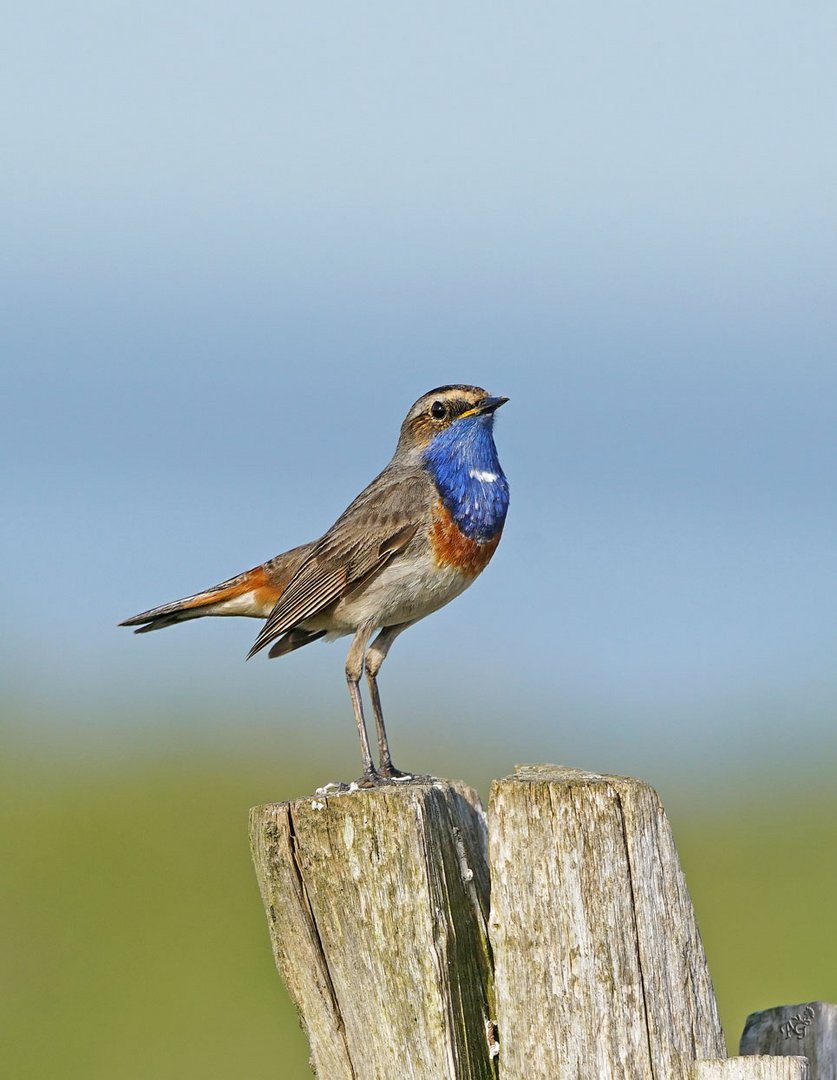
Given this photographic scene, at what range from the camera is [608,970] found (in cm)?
458

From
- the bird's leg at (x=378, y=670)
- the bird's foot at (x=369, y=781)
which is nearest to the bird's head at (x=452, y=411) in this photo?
the bird's leg at (x=378, y=670)

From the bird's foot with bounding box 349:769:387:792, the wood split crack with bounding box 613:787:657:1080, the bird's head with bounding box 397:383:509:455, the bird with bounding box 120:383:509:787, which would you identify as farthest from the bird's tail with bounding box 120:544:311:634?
the wood split crack with bounding box 613:787:657:1080

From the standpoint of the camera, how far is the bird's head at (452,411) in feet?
28.0

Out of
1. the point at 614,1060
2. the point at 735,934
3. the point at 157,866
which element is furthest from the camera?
the point at 157,866

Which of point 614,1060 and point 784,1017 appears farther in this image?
point 784,1017

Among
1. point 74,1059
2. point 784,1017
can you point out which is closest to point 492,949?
point 784,1017

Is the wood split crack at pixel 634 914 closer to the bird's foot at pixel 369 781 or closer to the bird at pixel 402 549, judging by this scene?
the bird's foot at pixel 369 781

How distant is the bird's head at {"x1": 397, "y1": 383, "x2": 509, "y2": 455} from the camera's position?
336 inches

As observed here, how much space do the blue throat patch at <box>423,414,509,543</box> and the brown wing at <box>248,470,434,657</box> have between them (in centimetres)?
13

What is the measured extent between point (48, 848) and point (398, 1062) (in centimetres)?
1112

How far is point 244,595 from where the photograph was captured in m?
9.02

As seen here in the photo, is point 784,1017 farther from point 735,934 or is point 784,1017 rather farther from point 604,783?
point 735,934

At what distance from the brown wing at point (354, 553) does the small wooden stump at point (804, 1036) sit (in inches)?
143

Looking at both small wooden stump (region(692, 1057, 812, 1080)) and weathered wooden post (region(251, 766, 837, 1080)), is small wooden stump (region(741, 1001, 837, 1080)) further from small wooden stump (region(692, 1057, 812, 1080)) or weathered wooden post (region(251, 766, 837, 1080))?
small wooden stump (region(692, 1057, 812, 1080))
